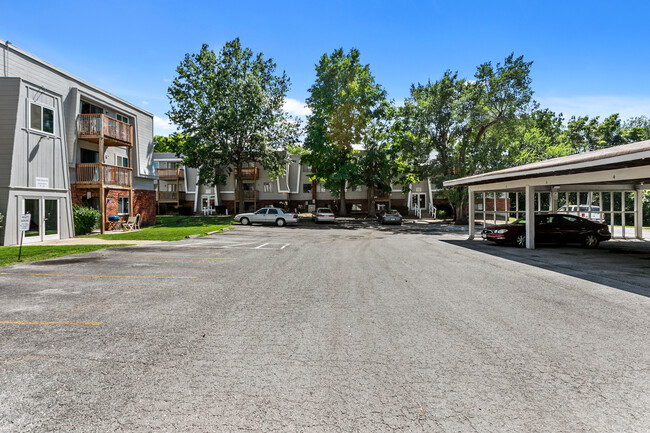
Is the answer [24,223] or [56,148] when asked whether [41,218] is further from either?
[24,223]

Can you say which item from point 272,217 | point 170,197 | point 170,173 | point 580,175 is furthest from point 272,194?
point 580,175

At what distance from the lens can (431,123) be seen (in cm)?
3269

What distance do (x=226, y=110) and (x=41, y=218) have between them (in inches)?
726

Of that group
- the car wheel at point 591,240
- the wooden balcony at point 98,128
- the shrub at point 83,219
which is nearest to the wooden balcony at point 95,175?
the shrub at point 83,219

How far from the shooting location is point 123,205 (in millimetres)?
24219

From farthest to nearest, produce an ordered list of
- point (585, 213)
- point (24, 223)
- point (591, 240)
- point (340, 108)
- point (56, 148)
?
point (340, 108) → point (585, 213) → point (56, 148) → point (591, 240) → point (24, 223)

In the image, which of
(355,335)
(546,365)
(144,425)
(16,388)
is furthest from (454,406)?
(16,388)

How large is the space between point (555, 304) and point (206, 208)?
41.3 m

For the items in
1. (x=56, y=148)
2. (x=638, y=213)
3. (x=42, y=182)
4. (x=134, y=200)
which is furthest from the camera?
(x=134, y=200)

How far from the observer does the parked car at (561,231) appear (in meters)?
15.2


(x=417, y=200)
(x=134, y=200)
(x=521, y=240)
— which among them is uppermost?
(x=417, y=200)

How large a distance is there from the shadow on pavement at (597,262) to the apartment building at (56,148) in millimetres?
19356

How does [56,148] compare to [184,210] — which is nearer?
[56,148]

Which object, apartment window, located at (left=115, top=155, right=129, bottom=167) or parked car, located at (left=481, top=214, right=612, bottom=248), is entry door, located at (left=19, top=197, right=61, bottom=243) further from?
parked car, located at (left=481, top=214, right=612, bottom=248)
